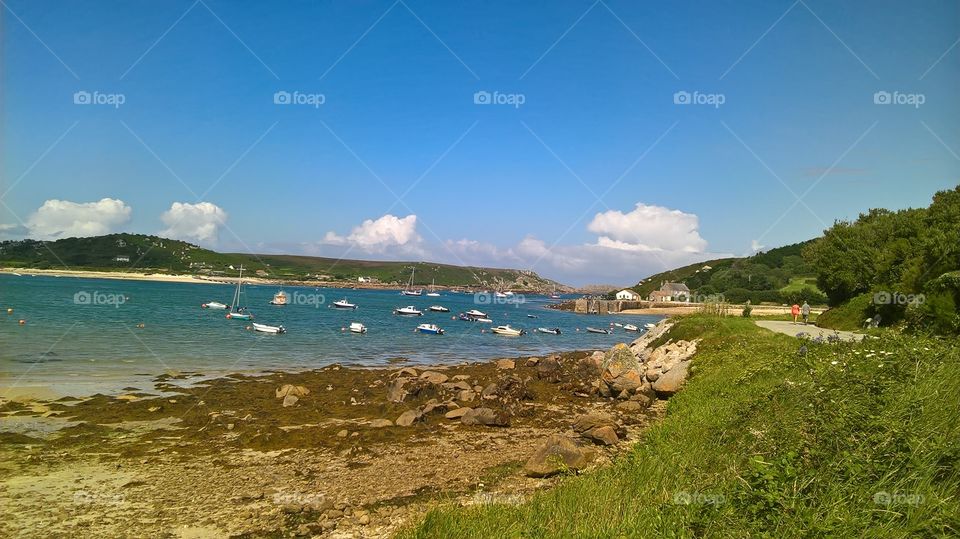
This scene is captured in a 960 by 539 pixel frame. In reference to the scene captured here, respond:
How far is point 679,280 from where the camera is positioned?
168m

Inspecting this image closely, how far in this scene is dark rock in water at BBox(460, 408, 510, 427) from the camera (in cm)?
1714

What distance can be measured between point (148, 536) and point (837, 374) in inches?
501

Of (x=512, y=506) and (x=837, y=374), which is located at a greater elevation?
(x=837, y=374)

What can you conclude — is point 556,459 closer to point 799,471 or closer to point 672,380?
point 799,471

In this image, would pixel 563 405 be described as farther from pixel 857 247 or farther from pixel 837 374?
pixel 857 247

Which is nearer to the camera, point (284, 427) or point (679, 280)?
point (284, 427)

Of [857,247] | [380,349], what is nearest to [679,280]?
[857,247]

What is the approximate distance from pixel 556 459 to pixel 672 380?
10.6 meters

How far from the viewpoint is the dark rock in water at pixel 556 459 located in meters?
11.4

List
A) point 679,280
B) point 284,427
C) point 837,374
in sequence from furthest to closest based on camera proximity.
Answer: point 679,280 < point 284,427 < point 837,374

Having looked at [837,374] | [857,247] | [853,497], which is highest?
[857,247]

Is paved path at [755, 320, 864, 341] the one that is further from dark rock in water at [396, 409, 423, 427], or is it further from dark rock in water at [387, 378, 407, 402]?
dark rock in water at [387, 378, 407, 402]

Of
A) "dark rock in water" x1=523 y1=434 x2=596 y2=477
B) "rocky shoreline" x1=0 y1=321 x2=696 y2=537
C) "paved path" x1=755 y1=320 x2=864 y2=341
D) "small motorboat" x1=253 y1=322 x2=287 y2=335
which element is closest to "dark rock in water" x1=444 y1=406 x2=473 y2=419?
"rocky shoreline" x1=0 y1=321 x2=696 y2=537

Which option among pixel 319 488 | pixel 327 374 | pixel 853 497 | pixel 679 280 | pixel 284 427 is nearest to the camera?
pixel 853 497
